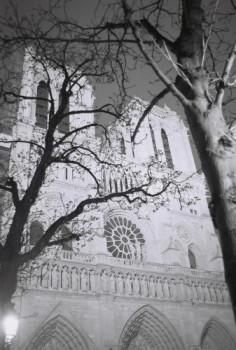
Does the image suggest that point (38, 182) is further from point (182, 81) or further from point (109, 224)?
point (109, 224)

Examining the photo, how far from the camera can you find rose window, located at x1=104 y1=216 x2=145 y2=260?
17.5 m

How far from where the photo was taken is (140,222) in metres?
18.9

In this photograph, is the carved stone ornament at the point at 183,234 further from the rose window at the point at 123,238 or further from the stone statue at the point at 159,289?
the stone statue at the point at 159,289

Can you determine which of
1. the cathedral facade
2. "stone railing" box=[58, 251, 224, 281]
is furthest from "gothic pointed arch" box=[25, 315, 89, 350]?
"stone railing" box=[58, 251, 224, 281]

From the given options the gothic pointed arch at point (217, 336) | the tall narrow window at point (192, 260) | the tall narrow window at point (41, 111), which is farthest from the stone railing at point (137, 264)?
the tall narrow window at point (41, 111)

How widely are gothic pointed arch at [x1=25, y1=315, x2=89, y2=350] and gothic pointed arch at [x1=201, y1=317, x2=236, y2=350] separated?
22.6ft

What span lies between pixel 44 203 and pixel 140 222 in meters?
5.81

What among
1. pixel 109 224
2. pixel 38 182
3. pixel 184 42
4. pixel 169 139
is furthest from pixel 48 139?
pixel 169 139

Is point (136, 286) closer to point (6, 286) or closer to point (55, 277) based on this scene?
point (55, 277)

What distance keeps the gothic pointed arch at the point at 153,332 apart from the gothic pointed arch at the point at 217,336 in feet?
7.35

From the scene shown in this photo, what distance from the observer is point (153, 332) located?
1511 cm

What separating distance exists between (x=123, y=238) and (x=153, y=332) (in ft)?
16.3

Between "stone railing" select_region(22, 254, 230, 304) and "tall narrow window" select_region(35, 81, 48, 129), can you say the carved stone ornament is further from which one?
"tall narrow window" select_region(35, 81, 48, 129)

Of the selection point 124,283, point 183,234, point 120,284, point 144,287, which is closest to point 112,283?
Answer: point 120,284
